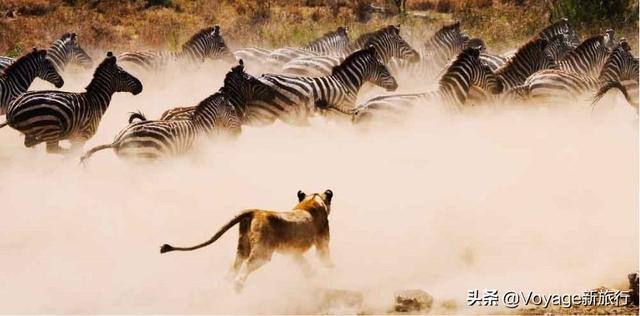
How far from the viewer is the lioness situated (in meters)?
8.35

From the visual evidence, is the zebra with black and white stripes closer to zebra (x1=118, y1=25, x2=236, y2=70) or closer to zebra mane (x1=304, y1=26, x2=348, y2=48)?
zebra mane (x1=304, y1=26, x2=348, y2=48)

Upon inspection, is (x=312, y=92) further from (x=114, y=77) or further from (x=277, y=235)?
(x=277, y=235)

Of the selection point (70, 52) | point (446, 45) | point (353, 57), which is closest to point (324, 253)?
point (353, 57)

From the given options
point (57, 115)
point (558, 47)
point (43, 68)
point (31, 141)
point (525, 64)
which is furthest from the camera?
point (558, 47)

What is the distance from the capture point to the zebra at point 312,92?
1407 centimetres

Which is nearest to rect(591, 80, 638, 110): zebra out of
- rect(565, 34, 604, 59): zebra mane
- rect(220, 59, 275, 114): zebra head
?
rect(565, 34, 604, 59): zebra mane

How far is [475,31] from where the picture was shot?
983 inches

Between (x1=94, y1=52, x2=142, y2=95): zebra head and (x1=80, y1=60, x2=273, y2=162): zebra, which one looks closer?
(x1=80, y1=60, x2=273, y2=162): zebra

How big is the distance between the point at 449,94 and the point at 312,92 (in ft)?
6.25

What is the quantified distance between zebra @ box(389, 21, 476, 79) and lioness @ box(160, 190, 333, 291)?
9613 millimetres

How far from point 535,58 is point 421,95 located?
3663 mm

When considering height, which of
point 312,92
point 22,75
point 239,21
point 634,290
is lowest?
point 634,290

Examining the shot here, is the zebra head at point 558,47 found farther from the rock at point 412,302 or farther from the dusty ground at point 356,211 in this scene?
the rock at point 412,302

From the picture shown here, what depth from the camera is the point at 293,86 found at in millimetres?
14305
